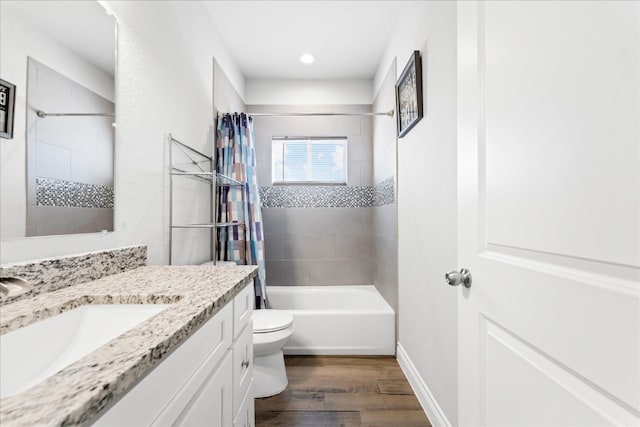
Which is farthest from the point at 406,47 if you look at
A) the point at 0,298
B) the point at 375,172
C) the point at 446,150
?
the point at 0,298

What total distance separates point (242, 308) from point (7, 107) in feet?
3.02

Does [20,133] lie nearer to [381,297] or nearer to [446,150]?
[446,150]

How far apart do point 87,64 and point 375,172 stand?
8.12 feet

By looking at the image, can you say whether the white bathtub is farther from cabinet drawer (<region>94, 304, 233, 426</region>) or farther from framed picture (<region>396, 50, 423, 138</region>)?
cabinet drawer (<region>94, 304, 233, 426</region>)

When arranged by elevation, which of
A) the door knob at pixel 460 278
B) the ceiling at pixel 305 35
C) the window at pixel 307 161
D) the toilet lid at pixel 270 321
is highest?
the ceiling at pixel 305 35

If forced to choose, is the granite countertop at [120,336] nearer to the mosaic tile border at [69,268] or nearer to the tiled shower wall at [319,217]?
the mosaic tile border at [69,268]

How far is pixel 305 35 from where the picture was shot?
8.32 ft

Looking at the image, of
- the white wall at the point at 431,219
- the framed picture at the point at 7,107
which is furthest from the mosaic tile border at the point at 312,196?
the framed picture at the point at 7,107

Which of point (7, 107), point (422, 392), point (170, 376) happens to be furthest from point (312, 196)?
point (170, 376)

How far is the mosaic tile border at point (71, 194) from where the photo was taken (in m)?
0.95

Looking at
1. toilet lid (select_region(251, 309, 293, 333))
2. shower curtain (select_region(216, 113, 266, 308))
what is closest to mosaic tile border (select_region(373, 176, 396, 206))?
shower curtain (select_region(216, 113, 266, 308))

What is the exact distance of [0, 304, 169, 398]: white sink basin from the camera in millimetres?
619

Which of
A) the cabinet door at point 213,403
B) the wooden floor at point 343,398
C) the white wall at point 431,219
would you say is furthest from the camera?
the wooden floor at point 343,398

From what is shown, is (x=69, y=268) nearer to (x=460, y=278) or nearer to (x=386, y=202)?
(x=460, y=278)
